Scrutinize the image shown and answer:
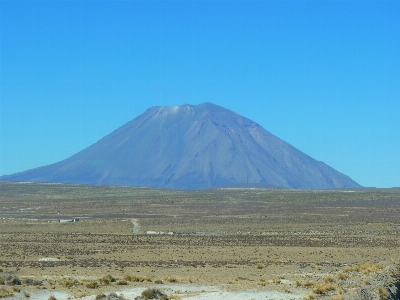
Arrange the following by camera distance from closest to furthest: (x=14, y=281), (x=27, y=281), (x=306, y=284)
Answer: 1. (x=306, y=284)
2. (x=14, y=281)
3. (x=27, y=281)

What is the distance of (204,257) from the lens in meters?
34.2

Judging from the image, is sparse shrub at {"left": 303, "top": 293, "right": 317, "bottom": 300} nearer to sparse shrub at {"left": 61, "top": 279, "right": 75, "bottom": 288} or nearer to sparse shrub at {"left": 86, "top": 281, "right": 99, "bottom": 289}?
sparse shrub at {"left": 86, "top": 281, "right": 99, "bottom": 289}

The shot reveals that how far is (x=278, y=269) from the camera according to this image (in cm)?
2916

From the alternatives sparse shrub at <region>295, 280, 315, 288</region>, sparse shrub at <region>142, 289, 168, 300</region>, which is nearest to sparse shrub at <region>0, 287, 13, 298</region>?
sparse shrub at <region>142, 289, 168, 300</region>

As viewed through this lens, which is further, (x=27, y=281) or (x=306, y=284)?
(x=27, y=281)

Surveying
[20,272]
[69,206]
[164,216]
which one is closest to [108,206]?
[69,206]

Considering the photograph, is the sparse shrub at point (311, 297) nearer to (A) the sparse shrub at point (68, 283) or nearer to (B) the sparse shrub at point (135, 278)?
(B) the sparse shrub at point (135, 278)

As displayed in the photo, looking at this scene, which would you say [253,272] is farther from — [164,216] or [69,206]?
[69,206]

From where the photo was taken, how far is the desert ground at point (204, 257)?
2144 centimetres

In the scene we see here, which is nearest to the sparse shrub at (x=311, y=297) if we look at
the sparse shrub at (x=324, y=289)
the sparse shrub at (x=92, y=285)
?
the sparse shrub at (x=324, y=289)

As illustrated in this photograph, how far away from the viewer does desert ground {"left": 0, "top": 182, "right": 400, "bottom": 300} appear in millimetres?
21438

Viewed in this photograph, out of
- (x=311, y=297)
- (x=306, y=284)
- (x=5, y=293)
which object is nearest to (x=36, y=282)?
(x=5, y=293)

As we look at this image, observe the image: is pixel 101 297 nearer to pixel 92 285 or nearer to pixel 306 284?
pixel 92 285

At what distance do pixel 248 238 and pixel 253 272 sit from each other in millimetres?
17348
